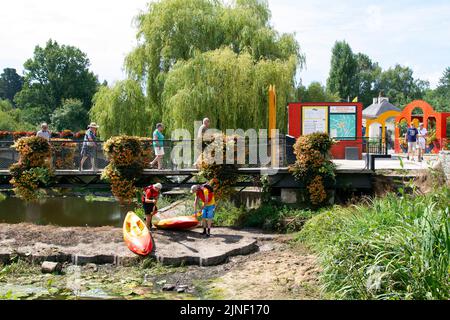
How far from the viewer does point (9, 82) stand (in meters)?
95.3

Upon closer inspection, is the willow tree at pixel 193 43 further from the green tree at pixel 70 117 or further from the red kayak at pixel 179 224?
the green tree at pixel 70 117

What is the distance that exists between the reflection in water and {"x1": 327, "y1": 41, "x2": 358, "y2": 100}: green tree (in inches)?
1794

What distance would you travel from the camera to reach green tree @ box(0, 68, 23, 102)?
94188mm

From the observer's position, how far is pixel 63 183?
17.1 metres

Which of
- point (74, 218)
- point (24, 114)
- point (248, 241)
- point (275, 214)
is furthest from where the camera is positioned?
point (24, 114)

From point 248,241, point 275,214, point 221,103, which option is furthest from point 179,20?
point 248,241

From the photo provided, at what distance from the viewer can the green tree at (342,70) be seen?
66625 mm

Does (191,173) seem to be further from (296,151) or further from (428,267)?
(428,267)

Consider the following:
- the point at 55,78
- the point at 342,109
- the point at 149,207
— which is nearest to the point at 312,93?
the point at 342,109

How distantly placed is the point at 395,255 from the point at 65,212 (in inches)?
731

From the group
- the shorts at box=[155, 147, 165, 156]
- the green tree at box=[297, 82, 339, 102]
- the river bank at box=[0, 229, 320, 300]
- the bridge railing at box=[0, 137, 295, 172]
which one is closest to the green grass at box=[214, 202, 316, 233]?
the bridge railing at box=[0, 137, 295, 172]

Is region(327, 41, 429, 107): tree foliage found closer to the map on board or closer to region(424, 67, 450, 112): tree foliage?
region(424, 67, 450, 112): tree foliage

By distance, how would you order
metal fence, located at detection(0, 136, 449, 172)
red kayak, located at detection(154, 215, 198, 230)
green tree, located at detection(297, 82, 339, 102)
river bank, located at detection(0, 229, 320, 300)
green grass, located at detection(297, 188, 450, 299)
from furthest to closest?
green tree, located at detection(297, 82, 339, 102) < metal fence, located at detection(0, 136, 449, 172) < red kayak, located at detection(154, 215, 198, 230) < river bank, located at detection(0, 229, 320, 300) < green grass, located at detection(297, 188, 450, 299)

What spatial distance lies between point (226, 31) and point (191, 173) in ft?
31.2
